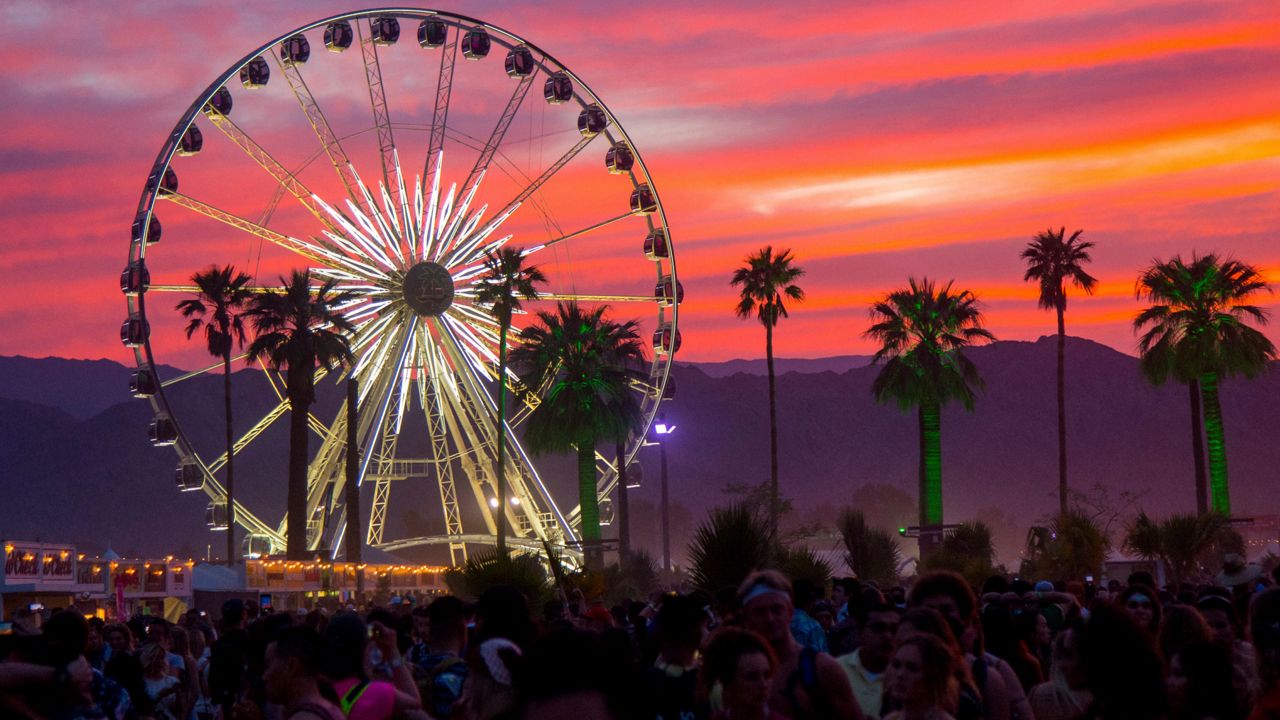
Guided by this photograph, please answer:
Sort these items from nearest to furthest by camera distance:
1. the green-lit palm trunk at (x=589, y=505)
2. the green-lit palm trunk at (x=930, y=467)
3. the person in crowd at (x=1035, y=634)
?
the person in crowd at (x=1035, y=634) < the green-lit palm trunk at (x=589, y=505) < the green-lit palm trunk at (x=930, y=467)

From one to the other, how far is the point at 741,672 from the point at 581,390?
52.5 metres

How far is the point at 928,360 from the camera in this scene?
61219 mm

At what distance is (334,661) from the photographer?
307 inches

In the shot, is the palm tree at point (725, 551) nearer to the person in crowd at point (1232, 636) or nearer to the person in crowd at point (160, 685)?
the person in crowd at point (160, 685)

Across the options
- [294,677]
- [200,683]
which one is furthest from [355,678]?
[200,683]

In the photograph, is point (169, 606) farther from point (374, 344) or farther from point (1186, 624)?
point (1186, 624)

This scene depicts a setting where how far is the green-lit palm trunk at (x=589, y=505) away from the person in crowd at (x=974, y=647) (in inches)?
1930

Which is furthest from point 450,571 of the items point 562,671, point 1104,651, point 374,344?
point 562,671

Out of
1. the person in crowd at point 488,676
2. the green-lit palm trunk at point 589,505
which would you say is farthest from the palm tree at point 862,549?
the person in crowd at point 488,676

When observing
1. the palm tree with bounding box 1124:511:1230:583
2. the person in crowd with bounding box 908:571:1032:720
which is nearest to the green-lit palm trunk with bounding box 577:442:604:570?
the palm tree with bounding box 1124:511:1230:583

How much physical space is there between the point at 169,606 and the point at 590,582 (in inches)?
542

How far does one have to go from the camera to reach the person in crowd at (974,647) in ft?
26.8

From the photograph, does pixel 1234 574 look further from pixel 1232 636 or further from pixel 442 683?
pixel 442 683

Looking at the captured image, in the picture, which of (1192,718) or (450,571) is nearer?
(1192,718)
